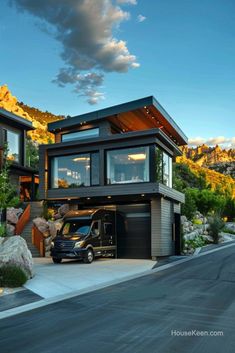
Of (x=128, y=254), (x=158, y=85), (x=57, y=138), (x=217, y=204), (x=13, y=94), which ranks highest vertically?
Answer: (x=13, y=94)

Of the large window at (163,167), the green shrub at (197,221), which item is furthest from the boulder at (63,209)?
the green shrub at (197,221)

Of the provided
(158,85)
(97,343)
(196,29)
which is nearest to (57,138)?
(158,85)

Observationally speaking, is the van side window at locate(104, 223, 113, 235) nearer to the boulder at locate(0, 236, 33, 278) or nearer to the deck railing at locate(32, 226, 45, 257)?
the deck railing at locate(32, 226, 45, 257)

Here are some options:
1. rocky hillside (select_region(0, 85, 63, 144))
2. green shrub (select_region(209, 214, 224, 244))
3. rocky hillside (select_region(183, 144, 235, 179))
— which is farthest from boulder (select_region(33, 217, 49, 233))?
rocky hillside (select_region(183, 144, 235, 179))

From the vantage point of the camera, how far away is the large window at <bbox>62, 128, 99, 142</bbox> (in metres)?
29.0

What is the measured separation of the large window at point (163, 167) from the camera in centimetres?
2477

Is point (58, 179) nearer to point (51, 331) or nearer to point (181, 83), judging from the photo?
point (181, 83)

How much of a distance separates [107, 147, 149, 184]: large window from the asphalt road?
1083 centimetres

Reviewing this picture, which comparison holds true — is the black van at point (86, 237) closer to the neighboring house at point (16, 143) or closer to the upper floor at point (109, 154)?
the upper floor at point (109, 154)

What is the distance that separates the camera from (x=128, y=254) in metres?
25.2

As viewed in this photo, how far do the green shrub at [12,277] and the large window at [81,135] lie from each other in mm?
16163

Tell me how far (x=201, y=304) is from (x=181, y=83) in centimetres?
2000

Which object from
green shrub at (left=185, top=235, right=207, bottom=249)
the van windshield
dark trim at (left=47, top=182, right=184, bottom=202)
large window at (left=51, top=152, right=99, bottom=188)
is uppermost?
large window at (left=51, top=152, right=99, bottom=188)

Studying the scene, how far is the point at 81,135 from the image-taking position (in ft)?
97.8
